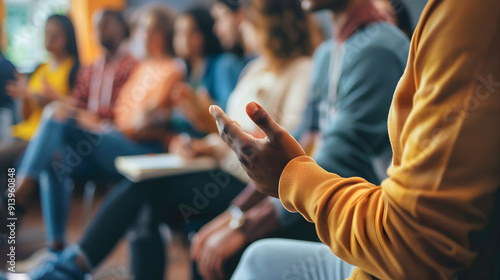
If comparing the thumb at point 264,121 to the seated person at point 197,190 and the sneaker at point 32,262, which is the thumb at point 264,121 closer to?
the seated person at point 197,190

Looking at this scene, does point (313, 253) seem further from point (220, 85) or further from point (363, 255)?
point (220, 85)

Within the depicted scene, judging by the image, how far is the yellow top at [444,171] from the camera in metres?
0.34

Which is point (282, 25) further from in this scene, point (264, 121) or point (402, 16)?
point (264, 121)

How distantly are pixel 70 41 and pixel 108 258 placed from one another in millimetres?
1198

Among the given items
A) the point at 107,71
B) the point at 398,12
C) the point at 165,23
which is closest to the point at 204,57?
the point at 165,23

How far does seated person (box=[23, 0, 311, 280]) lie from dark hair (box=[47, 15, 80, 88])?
127 centimetres

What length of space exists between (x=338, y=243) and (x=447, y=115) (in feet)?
0.49

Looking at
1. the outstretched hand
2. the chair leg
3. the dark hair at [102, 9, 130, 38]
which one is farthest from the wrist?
the dark hair at [102, 9, 130, 38]

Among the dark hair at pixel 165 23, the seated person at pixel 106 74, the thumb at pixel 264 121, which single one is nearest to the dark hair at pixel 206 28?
the dark hair at pixel 165 23

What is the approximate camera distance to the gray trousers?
59cm

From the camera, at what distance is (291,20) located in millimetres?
1164

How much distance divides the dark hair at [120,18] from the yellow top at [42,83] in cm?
34

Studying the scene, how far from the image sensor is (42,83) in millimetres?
2152

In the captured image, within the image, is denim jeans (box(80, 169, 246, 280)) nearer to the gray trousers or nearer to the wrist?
the wrist
